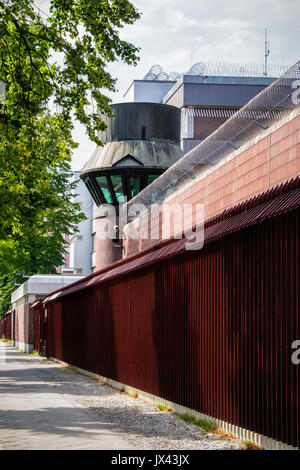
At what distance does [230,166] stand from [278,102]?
261 cm

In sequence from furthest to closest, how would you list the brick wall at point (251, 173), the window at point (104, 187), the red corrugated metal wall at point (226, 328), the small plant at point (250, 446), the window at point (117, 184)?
the window at point (117, 184)
the window at point (104, 187)
the brick wall at point (251, 173)
the small plant at point (250, 446)
the red corrugated metal wall at point (226, 328)

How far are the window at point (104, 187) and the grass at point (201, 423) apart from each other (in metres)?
21.8

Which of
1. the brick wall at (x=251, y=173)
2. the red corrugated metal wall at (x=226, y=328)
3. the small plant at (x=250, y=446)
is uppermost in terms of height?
the brick wall at (x=251, y=173)

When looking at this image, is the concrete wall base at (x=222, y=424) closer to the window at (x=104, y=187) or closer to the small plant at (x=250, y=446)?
the small plant at (x=250, y=446)

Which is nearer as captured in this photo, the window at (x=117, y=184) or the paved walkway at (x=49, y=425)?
the paved walkway at (x=49, y=425)

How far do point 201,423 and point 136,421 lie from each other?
1340mm

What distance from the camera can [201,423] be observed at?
1061 centimetres

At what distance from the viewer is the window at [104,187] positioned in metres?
33.0

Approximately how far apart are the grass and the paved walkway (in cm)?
100

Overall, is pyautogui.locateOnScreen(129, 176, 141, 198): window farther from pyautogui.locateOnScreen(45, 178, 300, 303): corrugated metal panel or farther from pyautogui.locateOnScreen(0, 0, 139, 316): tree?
pyautogui.locateOnScreen(45, 178, 300, 303): corrugated metal panel

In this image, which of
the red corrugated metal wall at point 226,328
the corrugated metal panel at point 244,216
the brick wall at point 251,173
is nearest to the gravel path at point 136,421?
the red corrugated metal wall at point 226,328

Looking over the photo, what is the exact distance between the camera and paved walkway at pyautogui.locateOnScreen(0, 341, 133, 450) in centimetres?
912

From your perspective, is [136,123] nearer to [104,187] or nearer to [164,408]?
[104,187]

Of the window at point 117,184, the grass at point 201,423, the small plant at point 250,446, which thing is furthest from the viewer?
the window at point 117,184
